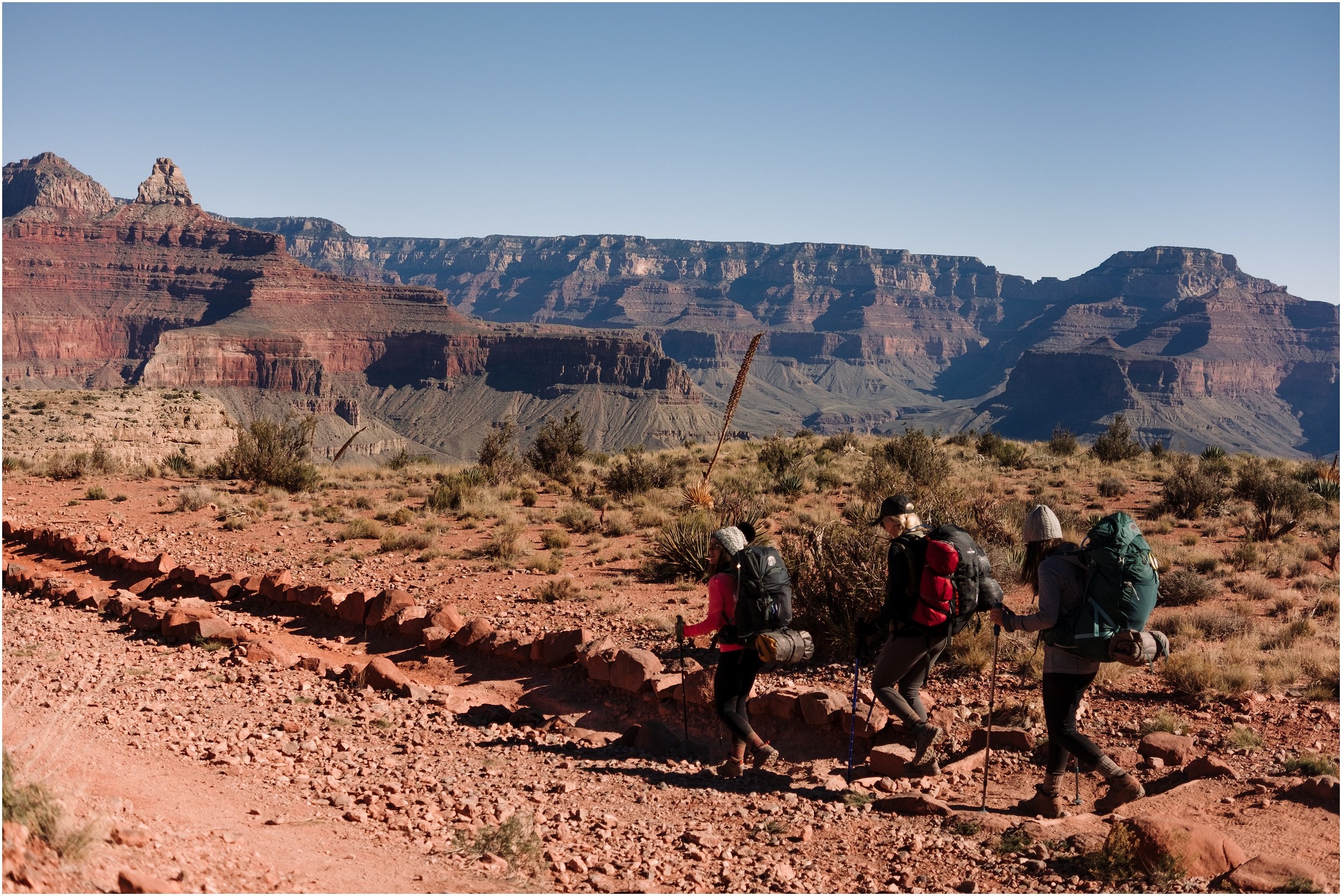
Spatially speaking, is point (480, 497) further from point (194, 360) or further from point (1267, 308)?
point (1267, 308)

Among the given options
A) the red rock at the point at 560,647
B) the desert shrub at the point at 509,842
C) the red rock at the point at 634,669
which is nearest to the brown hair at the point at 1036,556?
the desert shrub at the point at 509,842

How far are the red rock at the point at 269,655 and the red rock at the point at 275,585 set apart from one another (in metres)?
2.08

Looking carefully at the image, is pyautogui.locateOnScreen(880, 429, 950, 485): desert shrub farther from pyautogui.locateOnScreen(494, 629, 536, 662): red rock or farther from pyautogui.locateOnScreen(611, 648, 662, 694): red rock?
pyautogui.locateOnScreen(611, 648, 662, 694): red rock

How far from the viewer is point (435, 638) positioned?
1012 cm

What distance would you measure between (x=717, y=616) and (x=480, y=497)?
11.7m

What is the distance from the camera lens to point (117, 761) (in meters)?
6.36

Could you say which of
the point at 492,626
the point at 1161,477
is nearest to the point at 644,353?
the point at 1161,477

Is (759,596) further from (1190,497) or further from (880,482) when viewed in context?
(1190,497)

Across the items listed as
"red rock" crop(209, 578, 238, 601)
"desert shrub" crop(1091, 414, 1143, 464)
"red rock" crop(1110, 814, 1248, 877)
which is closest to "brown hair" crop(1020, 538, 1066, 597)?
"red rock" crop(1110, 814, 1248, 877)

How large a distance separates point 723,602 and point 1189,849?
3.12 meters

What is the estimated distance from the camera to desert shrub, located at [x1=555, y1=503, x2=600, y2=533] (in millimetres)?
15695

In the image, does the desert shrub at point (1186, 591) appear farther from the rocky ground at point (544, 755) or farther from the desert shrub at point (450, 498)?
the desert shrub at point (450, 498)

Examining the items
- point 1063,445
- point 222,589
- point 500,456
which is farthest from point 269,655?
point 1063,445

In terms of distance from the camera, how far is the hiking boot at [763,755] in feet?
22.5
